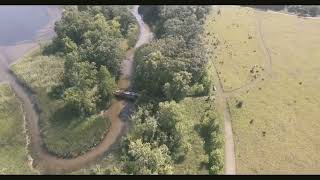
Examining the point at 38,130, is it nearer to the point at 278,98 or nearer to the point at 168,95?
the point at 168,95

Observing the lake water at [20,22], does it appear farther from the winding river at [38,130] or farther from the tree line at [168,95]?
the tree line at [168,95]

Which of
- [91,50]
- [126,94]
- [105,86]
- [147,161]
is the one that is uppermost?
[91,50]

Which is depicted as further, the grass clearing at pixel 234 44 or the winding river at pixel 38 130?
the grass clearing at pixel 234 44

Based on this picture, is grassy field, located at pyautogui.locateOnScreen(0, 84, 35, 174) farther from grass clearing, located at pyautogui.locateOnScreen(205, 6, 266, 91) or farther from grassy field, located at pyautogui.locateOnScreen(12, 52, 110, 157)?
grass clearing, located at pyautogui.locateOnScreen(205, 6, 266, 91)

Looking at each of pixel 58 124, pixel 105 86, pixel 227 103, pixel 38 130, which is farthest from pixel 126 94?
pixel 227 103

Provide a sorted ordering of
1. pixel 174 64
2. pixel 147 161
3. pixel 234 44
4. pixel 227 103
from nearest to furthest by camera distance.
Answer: pixel 147 161
pixel 227 103
pixel 174 64
pixel 234 44

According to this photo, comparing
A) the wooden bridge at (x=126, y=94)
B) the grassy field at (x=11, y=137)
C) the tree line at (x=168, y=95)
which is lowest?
the grassy field at (x=11, y=137)

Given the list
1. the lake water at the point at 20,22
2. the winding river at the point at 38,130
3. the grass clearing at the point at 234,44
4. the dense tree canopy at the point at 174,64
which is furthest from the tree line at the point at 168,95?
the lake water at the point at 20,22
